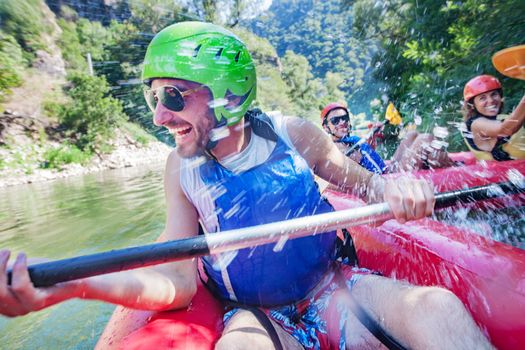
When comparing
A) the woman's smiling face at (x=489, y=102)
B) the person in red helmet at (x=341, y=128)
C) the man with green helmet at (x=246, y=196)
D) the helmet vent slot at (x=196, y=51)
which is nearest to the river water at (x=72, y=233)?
the man with green helmet at (x=246, y=196)

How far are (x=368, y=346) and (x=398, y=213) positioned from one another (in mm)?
586

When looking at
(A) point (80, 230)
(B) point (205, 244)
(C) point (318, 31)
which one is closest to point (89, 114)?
(A) point (80, 230)

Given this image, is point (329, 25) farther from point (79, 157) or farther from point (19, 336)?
point (19, 336)

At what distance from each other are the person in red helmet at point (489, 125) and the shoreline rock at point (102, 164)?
15.8 meters

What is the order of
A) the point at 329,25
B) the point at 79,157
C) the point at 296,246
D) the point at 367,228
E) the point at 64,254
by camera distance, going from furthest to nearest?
the point at 329,25, the point at 79,157, the point at 64,254, the point at 367,228, the point at 296,246

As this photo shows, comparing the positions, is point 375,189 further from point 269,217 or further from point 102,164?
point 102,164

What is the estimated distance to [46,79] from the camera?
2458 cm

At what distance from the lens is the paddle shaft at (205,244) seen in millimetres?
990

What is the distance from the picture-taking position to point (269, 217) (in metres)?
1.50

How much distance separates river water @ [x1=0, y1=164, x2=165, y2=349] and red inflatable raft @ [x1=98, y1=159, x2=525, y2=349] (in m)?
1.34

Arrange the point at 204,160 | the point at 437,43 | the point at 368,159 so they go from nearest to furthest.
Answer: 1. the point at 204,160
2. the point at 368,159
3. the point at 437,43

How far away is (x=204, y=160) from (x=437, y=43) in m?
6.97

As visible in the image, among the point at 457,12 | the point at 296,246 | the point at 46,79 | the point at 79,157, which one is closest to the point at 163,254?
the point at 296,246

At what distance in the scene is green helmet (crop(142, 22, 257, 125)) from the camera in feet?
5.07
